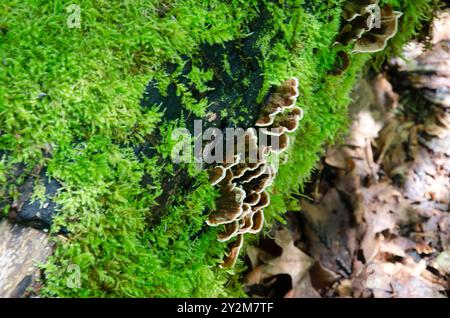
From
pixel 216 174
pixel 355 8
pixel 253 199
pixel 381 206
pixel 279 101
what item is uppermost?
pixel 355 8

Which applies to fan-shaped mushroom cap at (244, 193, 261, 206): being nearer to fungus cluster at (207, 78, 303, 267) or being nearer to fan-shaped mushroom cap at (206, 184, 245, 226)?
fungus cluster at (207, 78, 303, 267)

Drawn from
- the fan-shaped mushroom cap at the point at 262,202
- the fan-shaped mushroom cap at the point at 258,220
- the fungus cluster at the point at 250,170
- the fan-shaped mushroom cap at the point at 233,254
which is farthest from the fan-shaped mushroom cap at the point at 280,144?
the fan-shaped mushroom cap at the point at 233,254

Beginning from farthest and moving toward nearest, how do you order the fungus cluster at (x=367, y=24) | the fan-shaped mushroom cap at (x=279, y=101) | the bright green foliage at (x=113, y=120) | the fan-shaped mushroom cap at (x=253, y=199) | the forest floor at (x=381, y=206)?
the forest floor at (x=381, y=206) → the fungus cluster at (x=367, y=24) → the fan-shaped mushroom cap at (x=253, y=199) → the fan-shaped mushroom cap at (x=279, y=101) → the bright green foliage at (x=113, y=120)

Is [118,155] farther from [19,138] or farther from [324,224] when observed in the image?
[324,224]

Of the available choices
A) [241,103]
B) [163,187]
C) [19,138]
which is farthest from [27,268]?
[241,103]

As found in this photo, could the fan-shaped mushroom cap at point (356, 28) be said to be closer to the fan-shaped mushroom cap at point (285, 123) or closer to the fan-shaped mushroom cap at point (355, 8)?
the fan-shaped mushroom cap at point (355, 8)

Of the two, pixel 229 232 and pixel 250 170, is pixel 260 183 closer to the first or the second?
pixel 250 170

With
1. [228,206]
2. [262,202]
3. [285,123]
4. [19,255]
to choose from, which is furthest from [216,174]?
[19,255]
